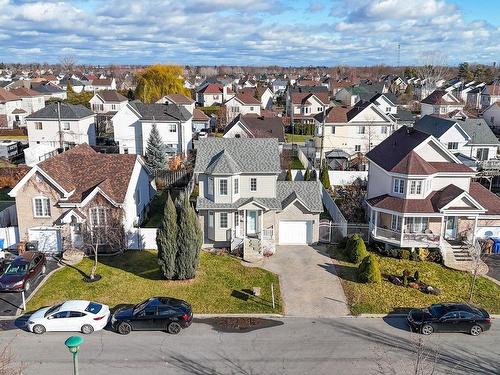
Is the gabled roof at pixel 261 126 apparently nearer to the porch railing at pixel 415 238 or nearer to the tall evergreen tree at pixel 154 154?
the tall evergreen tree at pixel 154 154

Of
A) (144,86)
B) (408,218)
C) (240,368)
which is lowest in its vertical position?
(240,368)

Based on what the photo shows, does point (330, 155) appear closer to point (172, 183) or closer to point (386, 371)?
point (172, 183)

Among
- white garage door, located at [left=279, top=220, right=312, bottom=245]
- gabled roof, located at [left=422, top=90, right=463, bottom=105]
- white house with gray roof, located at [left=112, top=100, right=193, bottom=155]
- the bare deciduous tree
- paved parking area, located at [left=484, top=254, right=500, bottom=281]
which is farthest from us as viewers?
gabled roof, located at [left=422, top=90, right=463, bottom=105]

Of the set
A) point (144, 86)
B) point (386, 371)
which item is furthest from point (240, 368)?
point (144, 86)

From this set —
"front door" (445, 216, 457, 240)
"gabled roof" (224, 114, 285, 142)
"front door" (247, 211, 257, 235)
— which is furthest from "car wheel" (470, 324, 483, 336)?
"gabled roof" (224, 114, 285, 142)

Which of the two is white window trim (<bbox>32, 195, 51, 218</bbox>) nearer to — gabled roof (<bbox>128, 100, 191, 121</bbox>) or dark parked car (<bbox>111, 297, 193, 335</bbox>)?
dark parked car (<bbox>111, 297, 193, 335</bbox>)

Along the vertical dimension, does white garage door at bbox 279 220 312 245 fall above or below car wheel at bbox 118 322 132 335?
above

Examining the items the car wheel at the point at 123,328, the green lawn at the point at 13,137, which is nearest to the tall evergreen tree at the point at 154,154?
the car wheel at the point at 123,328
